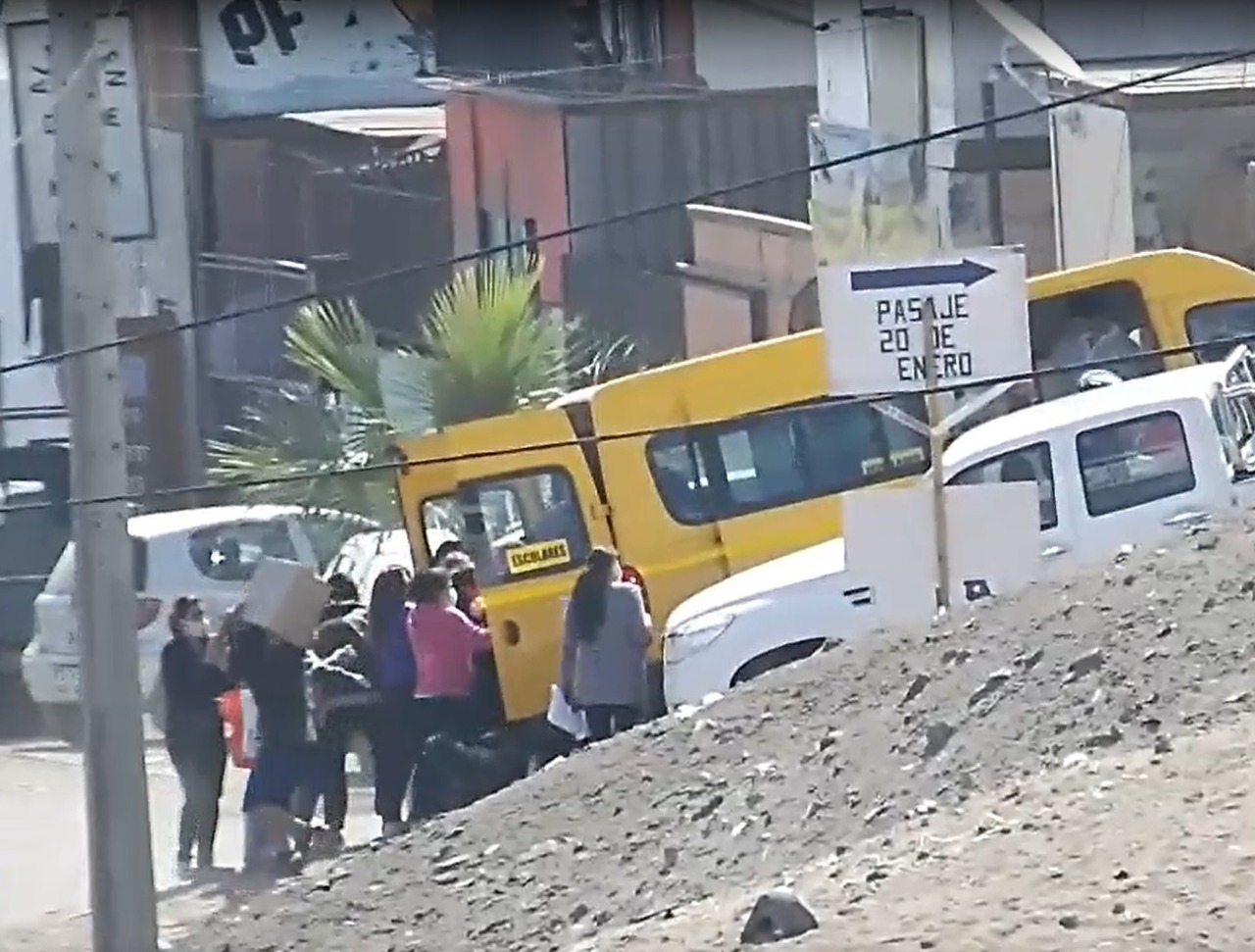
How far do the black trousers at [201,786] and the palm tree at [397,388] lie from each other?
9.75 feet

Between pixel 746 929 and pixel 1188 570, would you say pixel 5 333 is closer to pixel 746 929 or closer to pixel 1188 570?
pixel 1188 570

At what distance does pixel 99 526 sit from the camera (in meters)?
11.6

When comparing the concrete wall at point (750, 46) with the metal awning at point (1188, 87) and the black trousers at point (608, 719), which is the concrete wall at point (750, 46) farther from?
the black trousers at point (608, 719)

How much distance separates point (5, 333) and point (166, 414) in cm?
263

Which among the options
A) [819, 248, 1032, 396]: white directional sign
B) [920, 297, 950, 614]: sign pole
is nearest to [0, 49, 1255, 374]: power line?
[819, 248, 1032, 396]: white directional sign

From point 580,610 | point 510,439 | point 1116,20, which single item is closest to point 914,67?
point 1116,20

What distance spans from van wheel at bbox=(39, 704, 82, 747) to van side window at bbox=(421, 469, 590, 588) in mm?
4531

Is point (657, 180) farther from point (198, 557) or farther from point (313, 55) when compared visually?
point (198, 557)

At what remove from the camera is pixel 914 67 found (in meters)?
21.8

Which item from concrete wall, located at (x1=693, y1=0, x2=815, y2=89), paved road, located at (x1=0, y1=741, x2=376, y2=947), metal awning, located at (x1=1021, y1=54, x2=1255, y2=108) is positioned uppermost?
concrete wall, located at (x1=693, y1=0, x2=815, y2=89)

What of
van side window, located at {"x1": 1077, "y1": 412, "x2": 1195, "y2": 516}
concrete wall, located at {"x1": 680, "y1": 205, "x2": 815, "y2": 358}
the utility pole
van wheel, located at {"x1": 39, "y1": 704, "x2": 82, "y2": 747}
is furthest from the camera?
concrete wall, located at {"x1": 680, "y1": 205, "x2": 815, "y2": 358}

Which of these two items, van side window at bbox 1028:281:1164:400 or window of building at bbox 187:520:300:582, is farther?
window of building at bbox 187:520:300:582

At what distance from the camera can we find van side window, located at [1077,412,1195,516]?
1264 centimetres

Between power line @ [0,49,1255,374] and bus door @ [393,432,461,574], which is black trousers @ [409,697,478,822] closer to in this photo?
bus door @ [393,432,461,574]
